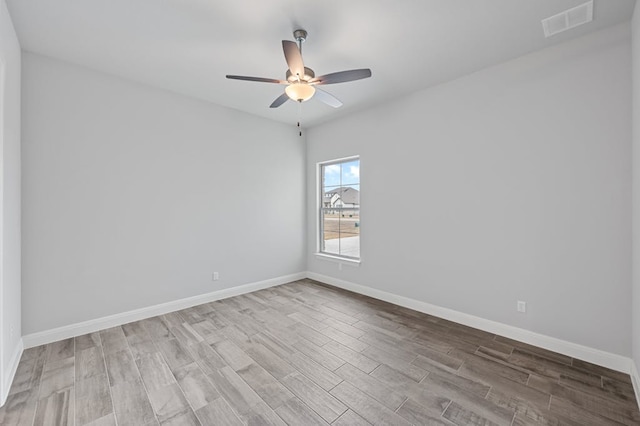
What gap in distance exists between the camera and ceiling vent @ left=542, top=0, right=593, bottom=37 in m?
2.13

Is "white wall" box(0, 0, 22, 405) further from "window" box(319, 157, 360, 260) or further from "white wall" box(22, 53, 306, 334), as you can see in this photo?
"window" box(319, 157, 360, 260)

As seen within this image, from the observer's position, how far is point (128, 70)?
311 centimetres

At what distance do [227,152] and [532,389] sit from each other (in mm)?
4372

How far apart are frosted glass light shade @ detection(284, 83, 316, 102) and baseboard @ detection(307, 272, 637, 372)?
293 cm

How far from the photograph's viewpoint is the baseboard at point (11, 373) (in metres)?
1.95

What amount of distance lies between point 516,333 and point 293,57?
342 centimetres

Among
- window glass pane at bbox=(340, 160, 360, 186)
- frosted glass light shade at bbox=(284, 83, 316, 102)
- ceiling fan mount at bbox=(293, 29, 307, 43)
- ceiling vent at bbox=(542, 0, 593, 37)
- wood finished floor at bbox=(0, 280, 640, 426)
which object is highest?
ceiling vent at bbox=(542, 0, 593, 37)

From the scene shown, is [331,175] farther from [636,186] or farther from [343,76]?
[636,186]

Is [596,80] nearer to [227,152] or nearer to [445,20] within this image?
[445,20]

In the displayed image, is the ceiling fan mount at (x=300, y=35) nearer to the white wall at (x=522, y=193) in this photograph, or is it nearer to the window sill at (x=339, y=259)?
the white wall at (x=522, y=193)

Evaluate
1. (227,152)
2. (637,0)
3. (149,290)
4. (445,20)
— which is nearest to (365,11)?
(445,20)

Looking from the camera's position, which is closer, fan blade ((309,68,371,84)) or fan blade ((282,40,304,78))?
fan blade ((282,40,304,78))

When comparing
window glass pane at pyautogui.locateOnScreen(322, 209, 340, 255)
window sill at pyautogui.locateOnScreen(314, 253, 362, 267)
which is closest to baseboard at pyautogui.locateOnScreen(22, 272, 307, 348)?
window sill at pyautogui.locateOnScreen(314, 253, 362, 267)

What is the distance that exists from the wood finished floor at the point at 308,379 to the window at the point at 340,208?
1684 mm
